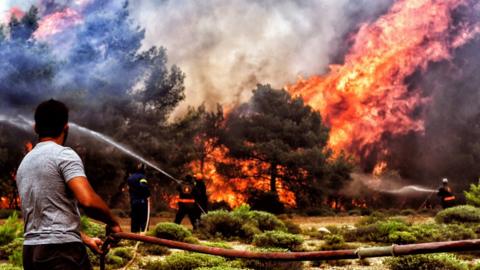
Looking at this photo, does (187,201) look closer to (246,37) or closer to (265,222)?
(265,222)

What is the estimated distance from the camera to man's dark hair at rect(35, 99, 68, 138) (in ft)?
10.00

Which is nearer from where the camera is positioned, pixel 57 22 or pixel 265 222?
pixel 265 222

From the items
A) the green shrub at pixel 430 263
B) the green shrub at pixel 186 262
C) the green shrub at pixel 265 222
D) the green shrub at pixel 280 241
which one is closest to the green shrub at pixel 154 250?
the green shrub at pixel 280 241

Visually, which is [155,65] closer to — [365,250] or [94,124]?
[94,124]

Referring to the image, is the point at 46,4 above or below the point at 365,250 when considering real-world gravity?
above

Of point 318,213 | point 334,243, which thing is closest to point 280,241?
point 334,243

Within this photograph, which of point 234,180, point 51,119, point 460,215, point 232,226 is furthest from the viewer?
point 234,180

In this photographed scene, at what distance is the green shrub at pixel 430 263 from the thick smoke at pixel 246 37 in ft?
112

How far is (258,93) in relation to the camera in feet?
119

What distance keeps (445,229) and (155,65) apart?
68.7 ft

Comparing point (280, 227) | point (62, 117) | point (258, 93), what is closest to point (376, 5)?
point (258, 93)

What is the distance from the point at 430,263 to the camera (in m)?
8.66

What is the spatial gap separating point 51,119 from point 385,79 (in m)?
40.1

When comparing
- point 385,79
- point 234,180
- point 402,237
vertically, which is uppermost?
point 385,79
